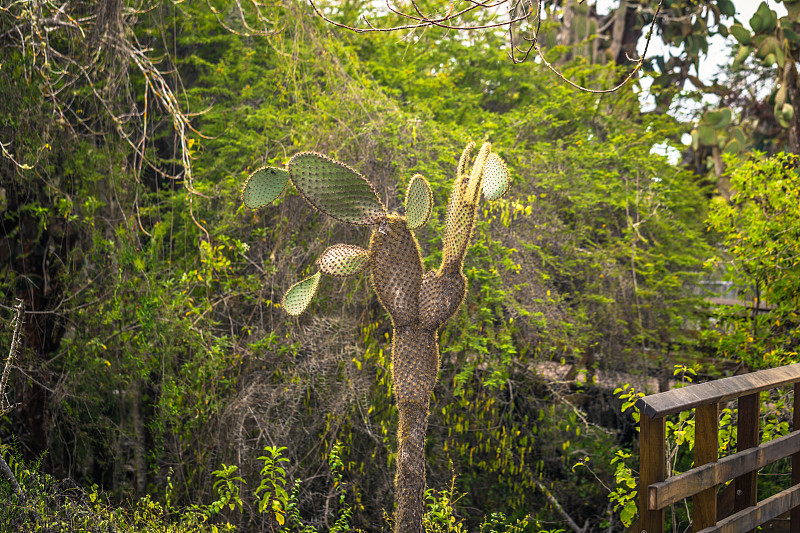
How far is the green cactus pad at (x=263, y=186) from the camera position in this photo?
3.39m

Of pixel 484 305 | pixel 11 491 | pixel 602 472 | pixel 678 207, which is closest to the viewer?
pixel 11 491

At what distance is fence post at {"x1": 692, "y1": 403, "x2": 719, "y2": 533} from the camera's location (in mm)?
2264

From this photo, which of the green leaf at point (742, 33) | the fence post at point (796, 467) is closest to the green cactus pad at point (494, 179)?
the fence post at point (796, 467)

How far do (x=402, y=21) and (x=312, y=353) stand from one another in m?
4.11

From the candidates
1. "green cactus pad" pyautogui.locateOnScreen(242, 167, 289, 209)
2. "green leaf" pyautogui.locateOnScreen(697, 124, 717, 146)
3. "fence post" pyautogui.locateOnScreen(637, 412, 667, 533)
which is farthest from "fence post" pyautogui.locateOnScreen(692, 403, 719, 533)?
"green leaf" pyautogui.locateOnScreen(697, 124, 717, 146)

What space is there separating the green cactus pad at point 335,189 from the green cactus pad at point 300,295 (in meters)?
0.36

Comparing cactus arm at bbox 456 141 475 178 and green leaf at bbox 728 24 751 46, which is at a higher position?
green leaf at bbox 728 24 751 46

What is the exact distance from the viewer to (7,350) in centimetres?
426

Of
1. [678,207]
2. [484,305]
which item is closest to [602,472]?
[484,305]

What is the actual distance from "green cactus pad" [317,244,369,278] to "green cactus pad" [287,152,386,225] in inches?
6.2

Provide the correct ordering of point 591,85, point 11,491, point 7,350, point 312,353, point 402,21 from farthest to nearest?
point 591,85
point 402,21
point 312,353
point 7,350
point 11,491

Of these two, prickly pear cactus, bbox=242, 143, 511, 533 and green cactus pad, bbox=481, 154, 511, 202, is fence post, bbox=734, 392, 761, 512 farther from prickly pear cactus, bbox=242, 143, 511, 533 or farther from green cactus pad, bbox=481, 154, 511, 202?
green cactus pad, bbox=481, 154, 511, 202

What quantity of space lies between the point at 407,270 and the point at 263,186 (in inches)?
33.7

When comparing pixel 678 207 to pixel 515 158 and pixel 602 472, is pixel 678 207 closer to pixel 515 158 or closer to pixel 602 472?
pixel 515 158
